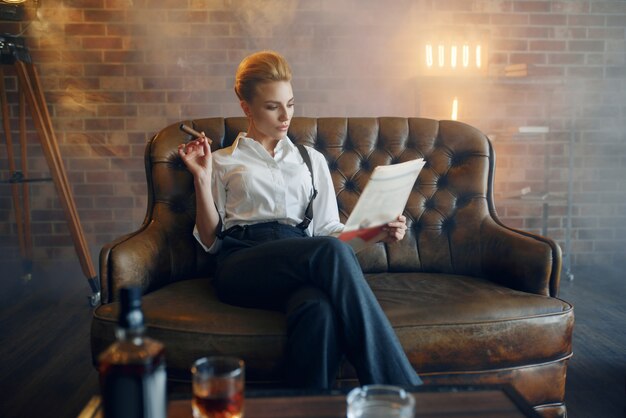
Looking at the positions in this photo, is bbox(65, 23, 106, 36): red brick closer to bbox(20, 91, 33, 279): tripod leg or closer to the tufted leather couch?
bbox(20, 91, 33, 279): tripod leg

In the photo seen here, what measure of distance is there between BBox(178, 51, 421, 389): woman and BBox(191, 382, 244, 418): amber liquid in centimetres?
49

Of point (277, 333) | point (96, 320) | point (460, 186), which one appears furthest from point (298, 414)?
point (460, 186)

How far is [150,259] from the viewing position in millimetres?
1713

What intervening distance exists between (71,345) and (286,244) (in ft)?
4.37

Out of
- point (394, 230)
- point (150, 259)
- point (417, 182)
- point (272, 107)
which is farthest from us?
point (417, 182)

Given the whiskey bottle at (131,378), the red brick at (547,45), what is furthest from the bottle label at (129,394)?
the red brick at (547,45)

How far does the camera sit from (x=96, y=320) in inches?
57.4

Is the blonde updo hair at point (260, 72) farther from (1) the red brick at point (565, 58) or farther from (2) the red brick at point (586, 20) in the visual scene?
(2) the red brick at point (586, 20)

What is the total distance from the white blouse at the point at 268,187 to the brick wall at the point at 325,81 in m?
1.68

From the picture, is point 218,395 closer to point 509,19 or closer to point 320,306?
point 320,306

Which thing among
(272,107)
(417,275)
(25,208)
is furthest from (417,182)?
(25,208)

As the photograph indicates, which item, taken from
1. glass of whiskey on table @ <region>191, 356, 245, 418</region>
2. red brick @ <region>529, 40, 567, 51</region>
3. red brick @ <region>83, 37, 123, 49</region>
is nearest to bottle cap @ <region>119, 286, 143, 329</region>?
glass of whiskey on table @ <region>191, 356, 245, 418</region>

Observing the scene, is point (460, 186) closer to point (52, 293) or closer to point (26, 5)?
point (52, 293)

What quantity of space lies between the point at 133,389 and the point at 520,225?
3362 mm
